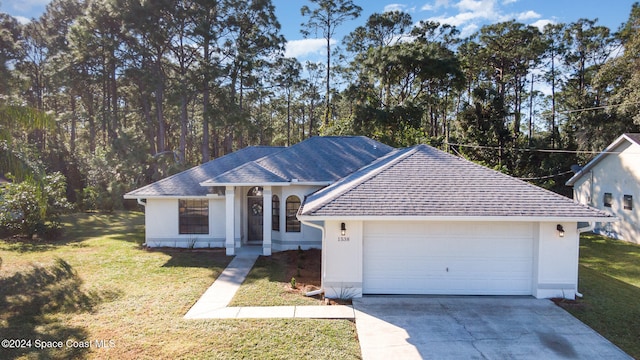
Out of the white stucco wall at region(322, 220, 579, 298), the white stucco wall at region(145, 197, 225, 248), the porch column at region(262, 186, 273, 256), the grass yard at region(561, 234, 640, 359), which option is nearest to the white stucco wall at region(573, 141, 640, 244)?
the grass yard at region(561, 234, 640, 359)

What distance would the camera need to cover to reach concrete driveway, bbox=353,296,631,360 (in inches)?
255

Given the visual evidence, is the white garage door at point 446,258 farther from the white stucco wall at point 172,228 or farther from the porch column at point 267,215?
the white stucco wall at point 172,228

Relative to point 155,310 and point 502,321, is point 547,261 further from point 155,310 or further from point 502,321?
point 155,310

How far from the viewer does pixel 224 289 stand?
9953 mm

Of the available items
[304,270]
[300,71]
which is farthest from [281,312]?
[300,71]

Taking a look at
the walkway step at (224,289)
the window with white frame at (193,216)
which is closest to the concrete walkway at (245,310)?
the walkway step at (224,289)

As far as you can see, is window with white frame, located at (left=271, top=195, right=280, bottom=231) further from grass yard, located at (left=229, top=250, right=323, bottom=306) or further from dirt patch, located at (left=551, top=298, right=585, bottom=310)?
dirt patch, located at (left=551, top=298, right=585, bottom=310)

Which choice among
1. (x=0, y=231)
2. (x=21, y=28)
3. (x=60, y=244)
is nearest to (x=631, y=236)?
(x=60, y=244)

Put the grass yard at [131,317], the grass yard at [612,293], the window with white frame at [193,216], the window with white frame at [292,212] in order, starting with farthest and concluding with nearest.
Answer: the window with white frame at [193,216], the window with white frame at [292,212], the grass yard at [612,293], the grass yard at [131,317]

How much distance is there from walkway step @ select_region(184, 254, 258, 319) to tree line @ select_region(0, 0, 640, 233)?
16.0m

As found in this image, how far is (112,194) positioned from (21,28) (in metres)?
20.8

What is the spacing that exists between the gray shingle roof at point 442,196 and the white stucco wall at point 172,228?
6633mm

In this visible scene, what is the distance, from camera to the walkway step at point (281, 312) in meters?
8.04

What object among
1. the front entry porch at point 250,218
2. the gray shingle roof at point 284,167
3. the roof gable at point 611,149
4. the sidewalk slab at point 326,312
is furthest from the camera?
the roof gable at point 611,149
